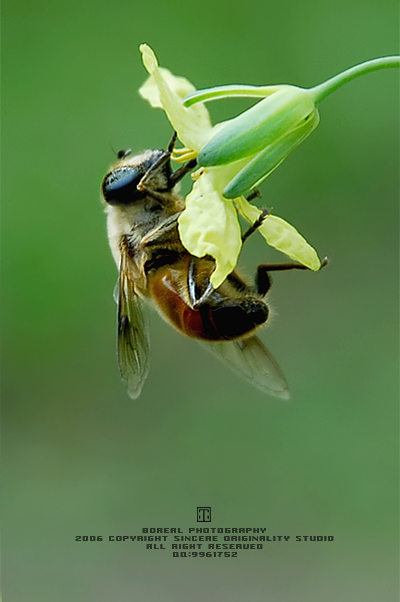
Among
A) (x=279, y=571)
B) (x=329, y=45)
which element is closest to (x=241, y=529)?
(x=279, y=571)

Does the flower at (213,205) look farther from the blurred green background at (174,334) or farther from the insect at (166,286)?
the blurred green background at (174,334)

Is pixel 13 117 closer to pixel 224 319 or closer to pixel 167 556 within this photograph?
pixel 167 556

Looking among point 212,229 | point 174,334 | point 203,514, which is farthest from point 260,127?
point 174,334

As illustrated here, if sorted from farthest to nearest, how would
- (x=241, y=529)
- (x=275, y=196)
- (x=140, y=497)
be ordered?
(x=275, y=196)
(x=140, y=497)
(x=241, y=529)

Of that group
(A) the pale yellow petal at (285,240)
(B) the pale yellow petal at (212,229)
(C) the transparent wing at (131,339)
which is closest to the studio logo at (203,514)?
(C) the transparent wing at (131,339)

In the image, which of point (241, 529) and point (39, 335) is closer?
point (241, 529)

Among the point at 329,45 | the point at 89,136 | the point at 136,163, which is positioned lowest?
the point at 136,163

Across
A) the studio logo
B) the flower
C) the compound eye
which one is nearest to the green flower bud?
A: the flower
